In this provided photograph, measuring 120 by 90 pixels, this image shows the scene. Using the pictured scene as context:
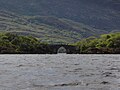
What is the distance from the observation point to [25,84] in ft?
148

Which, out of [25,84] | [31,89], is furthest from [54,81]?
[31,89]

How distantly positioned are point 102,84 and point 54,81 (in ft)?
22.1

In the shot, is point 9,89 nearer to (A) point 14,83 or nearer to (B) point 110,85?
(A) point 14,83

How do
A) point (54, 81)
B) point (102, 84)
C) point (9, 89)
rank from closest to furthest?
point (9, 89)
point (102, 84)
point (54, 81)

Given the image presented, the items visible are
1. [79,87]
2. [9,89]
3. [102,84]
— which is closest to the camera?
Result: [9,89]

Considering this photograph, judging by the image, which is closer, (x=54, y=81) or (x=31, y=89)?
(x=31, y=89)

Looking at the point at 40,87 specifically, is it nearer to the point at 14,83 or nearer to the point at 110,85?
the point at 14,83

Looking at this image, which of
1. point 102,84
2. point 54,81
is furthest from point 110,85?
point 54,81

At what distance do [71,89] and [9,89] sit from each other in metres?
6.94

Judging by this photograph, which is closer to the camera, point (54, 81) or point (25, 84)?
point (25, 84)

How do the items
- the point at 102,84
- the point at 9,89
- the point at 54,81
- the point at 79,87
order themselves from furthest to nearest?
the point at 54,81
the point at 102,84
the point at 79,87
the point at 9,89

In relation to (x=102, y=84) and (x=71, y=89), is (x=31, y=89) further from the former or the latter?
(x=102, y=84)

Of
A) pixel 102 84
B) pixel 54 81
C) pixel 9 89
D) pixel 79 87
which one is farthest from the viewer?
pixel 54 81

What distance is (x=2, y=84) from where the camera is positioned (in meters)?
45.2
